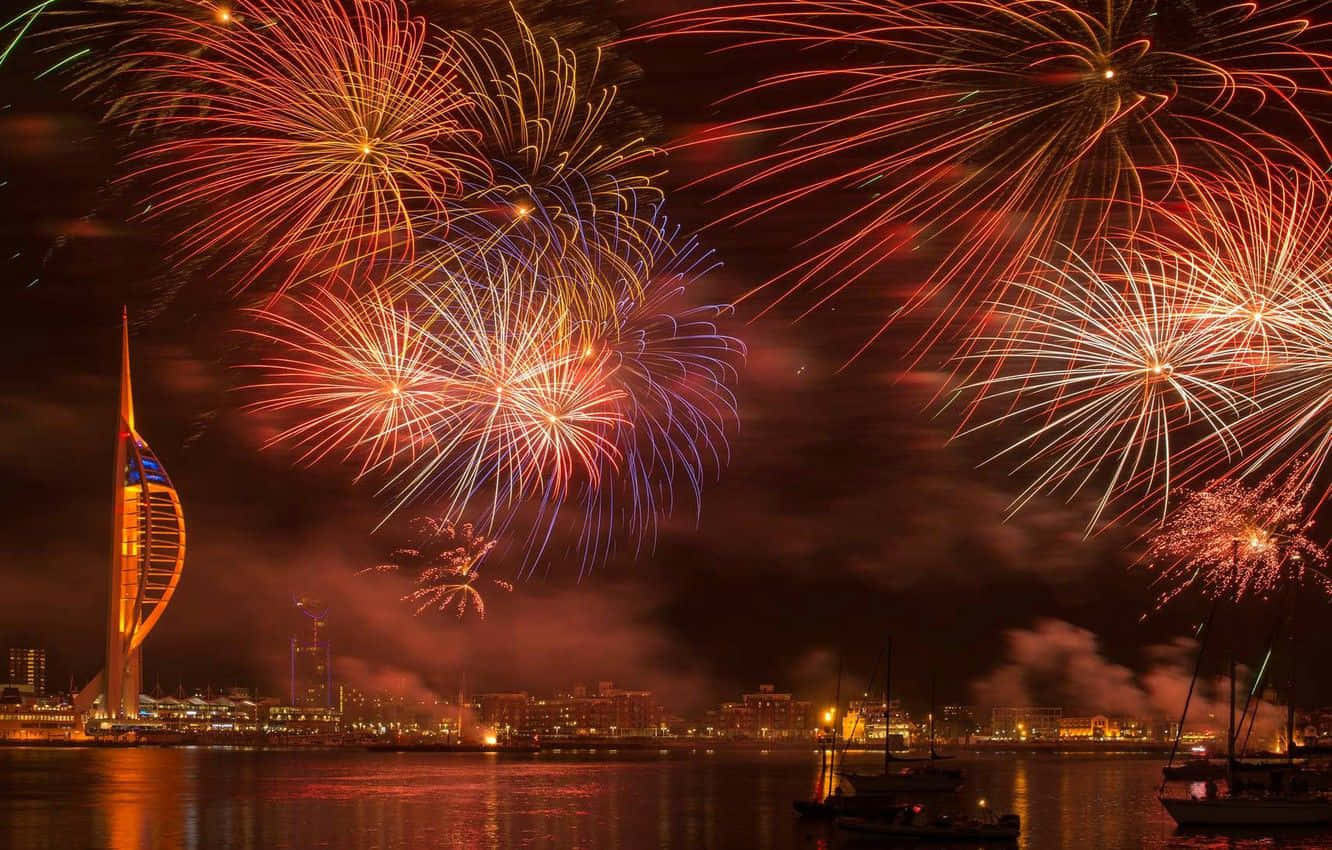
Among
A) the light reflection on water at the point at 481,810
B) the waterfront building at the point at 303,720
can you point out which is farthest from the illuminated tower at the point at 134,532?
the waterfront building at the point at 303,720

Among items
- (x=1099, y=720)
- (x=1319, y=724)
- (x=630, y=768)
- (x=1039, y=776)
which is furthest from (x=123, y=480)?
(x=1099, y=720)

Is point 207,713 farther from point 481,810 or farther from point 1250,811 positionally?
point 1250,811

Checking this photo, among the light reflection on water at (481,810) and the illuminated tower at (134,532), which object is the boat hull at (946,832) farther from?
the illuminated tower at (134,532)

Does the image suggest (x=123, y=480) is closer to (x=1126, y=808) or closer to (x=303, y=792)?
(x=303, y=792)

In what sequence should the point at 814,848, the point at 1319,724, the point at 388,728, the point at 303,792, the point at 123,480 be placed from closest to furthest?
the point at 814,848, the point at 303,792, the point at 123,480, the point at 1319,724, the point at 388,728

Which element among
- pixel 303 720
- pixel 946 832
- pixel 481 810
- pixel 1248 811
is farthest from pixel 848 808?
pixel 303 720

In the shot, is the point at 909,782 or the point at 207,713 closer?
the point at 909,782

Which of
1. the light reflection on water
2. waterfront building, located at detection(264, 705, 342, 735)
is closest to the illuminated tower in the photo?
the light reflection on water
